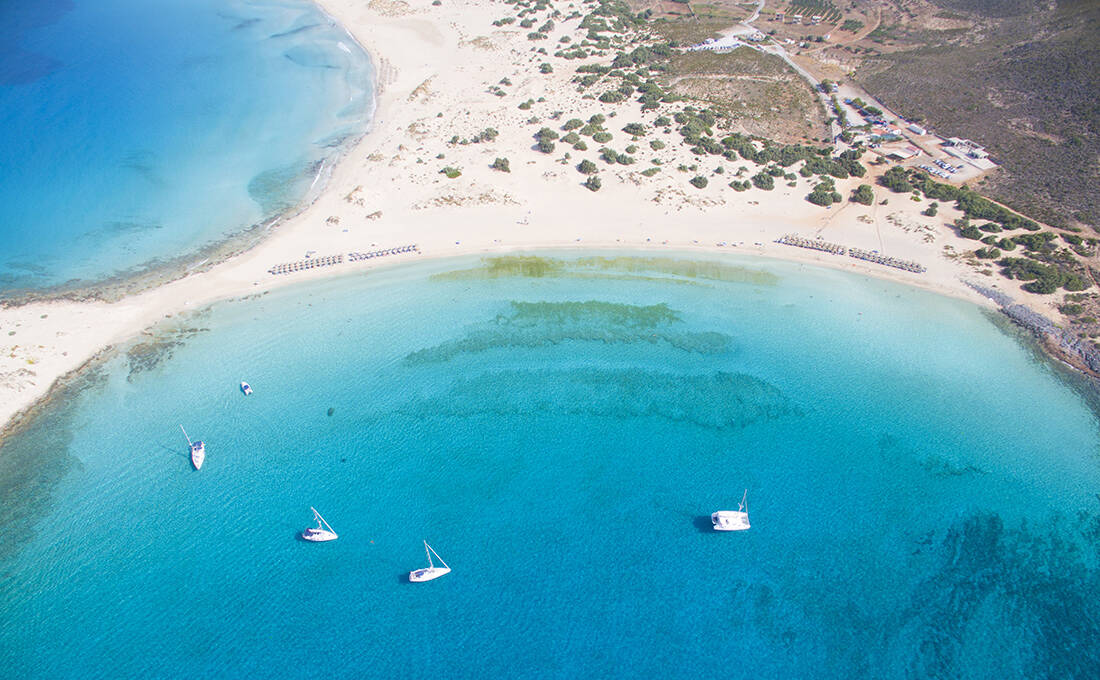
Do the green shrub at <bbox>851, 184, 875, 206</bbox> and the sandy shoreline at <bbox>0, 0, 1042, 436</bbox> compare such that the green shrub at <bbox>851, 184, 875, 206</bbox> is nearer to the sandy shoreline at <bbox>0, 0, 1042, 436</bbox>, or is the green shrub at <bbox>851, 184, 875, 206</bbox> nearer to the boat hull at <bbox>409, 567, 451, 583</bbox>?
the sandy shoreline at <bbox>0, 0, 1042, 436</bbox>

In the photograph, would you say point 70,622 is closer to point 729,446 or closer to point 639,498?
point 639,498

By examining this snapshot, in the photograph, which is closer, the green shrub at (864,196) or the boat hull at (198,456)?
the boat hull at (198,456)

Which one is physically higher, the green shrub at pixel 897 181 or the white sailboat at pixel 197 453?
the green shrub at pixel 897 181

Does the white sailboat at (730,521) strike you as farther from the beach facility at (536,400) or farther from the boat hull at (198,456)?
the boat hull at (198,456)

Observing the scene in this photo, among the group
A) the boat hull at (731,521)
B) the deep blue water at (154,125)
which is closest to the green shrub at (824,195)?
the boat hull at (731,521)

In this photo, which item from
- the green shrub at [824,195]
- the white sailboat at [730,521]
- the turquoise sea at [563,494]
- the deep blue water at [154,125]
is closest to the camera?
the turquoise sea at [563,494]

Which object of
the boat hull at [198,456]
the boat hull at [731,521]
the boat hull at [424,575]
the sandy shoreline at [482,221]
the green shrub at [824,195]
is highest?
the green shrub at [824,195]

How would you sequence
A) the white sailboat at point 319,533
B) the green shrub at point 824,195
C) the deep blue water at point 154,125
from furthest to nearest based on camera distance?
1. the green shrub at point 824,195
2. the deep blue water at point 154,125
3. the white sailboat at point 319,533

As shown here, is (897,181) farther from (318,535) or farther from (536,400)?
(318,535)
